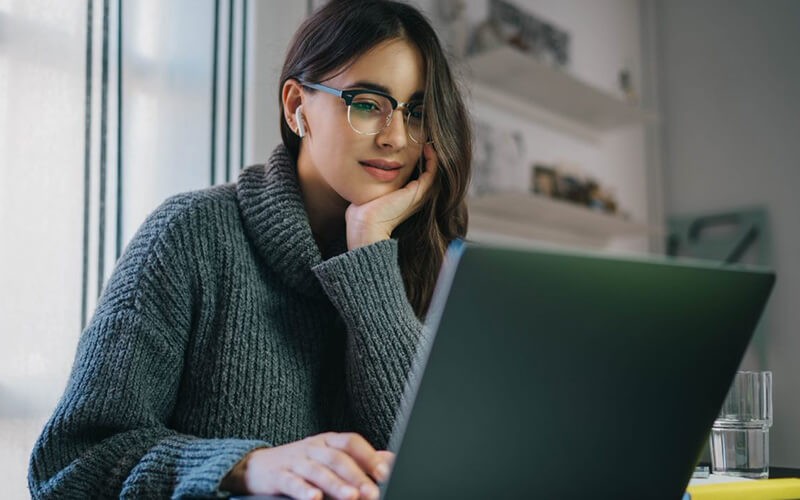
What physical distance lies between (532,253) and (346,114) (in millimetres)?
638

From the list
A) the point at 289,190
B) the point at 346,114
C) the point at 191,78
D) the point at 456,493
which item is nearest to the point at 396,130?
the point at 346,114

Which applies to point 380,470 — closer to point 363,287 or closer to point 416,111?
point 363,287

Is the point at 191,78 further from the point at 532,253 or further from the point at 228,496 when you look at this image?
the point at 532,253

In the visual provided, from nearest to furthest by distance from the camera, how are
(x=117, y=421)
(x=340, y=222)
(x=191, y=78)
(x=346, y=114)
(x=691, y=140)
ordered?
(x=117, y=421)
(x=346, y=114)
(x=340, y=222)
(x=191, y=78)
(x=691, y=140)

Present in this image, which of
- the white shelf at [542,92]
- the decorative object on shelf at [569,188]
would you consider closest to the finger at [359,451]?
the white shelf at [542,92]

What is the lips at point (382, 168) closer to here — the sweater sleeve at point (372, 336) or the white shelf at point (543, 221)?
the sweater sleeve at point (372, 336)

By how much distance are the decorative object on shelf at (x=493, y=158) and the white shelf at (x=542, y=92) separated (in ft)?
0.42

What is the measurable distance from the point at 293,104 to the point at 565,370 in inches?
29.8

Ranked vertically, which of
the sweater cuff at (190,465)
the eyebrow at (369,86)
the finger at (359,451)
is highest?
the eyebrow at (369,86)

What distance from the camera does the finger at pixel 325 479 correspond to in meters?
0.55

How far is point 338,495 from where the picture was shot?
55 cm

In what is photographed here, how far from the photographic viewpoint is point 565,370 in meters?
0.52

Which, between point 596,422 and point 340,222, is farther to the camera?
point 340,222

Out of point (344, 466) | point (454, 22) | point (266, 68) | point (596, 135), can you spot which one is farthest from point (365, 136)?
point (596, 135)
